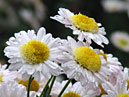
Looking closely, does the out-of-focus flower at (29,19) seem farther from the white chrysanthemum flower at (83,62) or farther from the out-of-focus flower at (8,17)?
the white chrysanthemum flower at (83,62)

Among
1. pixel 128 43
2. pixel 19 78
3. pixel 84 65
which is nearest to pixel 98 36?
pixel 84 65

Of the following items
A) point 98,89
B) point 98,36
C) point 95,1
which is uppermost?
point 95,1

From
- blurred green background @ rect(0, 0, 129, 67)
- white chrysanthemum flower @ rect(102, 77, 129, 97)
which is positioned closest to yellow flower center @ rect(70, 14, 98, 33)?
white chrysanthemum flower @ rect(102, 77, 129, 97)

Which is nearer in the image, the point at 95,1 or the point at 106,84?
the point at 106,84

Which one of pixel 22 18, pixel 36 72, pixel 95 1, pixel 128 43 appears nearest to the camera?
pixel 36 72

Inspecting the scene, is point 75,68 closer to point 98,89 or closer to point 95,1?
point 98,89

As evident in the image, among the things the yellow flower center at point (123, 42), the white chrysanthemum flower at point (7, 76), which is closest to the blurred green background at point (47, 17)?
the yellow flower center at point (123, 42)
